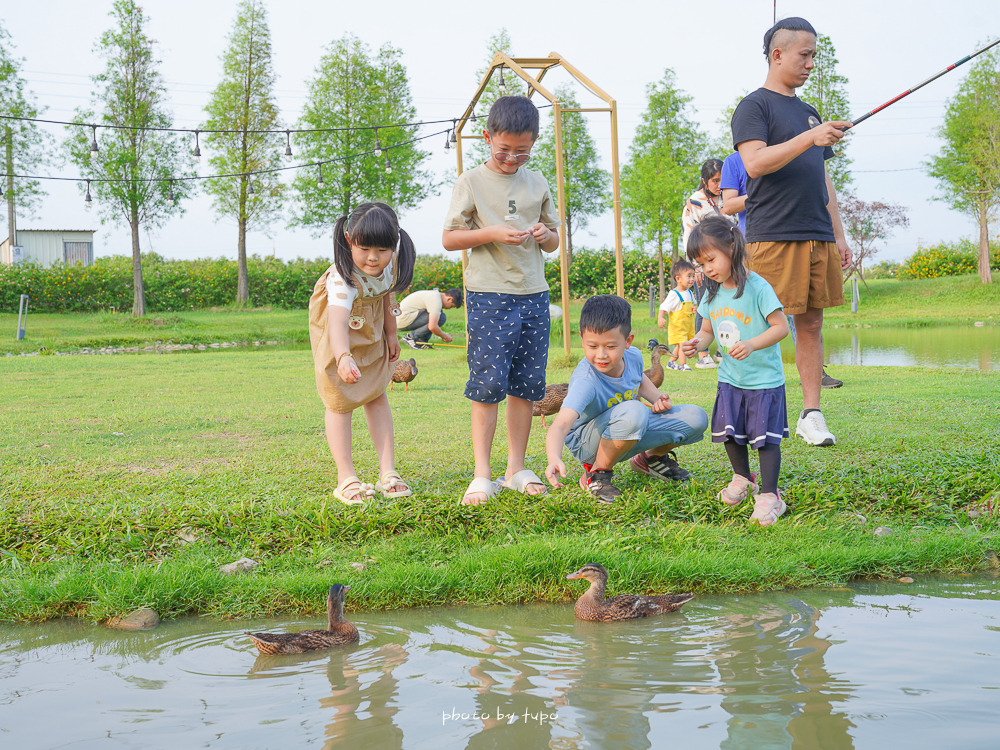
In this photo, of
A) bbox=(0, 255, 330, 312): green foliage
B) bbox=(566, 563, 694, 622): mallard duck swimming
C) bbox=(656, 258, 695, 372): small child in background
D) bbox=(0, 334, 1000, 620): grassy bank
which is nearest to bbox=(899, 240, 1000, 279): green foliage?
bbox=(0, 255, 330, 312): green foliage

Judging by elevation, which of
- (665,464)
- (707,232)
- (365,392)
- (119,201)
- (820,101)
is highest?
(820,101)

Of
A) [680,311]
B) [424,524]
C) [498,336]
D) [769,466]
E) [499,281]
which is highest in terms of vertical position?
[499,281]

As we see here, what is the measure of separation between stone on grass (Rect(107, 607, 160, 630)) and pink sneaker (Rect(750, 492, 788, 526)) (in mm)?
2615

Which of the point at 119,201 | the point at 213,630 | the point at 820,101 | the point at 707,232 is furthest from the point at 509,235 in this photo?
the point at 820,101

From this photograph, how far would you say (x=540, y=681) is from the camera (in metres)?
2.53

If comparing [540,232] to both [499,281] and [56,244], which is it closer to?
[499,281]

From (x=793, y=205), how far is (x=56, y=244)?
44.7 metres

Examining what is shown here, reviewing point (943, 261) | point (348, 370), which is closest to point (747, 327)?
point (348, 370)

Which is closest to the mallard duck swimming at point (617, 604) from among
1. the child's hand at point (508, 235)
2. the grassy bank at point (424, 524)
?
the grassy bank at point (424, 524)

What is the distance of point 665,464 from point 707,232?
132 centimetres

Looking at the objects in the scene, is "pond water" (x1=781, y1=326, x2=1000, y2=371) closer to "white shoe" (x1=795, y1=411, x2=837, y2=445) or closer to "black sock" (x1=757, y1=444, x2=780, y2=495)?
"white shoe" (x1=795, y1=411, x2=837, y2=445)

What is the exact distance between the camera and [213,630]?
3.05m

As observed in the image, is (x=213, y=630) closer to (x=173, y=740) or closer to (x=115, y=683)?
(x=115, y=683)

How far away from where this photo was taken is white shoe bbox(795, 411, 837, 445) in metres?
4.51
